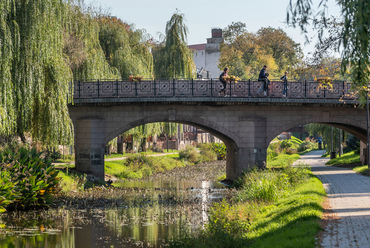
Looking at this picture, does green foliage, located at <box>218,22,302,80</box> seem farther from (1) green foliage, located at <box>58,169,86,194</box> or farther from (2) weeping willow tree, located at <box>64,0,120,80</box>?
(1) green foliage, located at <box>58,169,86,194</box>

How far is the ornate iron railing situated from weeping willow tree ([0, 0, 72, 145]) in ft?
14.3

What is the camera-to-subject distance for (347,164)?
122ft

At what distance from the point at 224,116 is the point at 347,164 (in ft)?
34.2

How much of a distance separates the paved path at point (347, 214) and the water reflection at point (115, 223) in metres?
3.73

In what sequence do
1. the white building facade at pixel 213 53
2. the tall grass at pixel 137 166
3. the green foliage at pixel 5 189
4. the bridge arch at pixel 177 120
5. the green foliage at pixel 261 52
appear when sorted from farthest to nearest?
the white building facade at pixel 213 53 → the green foliage at pixel 261 52 → the tall grass at pixel 137 166 → the bridge arch at pixel 177 120 → the green foliage at pixel 5 189

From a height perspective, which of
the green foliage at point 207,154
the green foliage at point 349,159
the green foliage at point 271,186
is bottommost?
the green foliage at point 207,154

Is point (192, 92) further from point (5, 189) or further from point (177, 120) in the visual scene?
point (5, 189)

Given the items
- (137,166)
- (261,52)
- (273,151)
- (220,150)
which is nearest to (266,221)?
(137,166)

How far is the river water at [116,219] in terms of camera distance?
16.1 metres

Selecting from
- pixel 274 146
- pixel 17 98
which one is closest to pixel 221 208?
pixel 17 98

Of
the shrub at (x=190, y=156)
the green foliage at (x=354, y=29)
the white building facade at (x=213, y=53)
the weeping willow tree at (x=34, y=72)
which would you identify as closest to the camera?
the green foliage at (x=354, y=29)

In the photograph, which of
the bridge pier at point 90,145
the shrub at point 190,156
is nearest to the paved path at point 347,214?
the bridge pier at point 90,145

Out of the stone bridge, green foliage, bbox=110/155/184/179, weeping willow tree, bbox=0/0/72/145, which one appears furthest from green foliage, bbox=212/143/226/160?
weeping willow tree, bbox=0/0/72/145

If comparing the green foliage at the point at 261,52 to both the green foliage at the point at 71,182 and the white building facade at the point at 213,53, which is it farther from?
the green foliage at the point at 71,182
